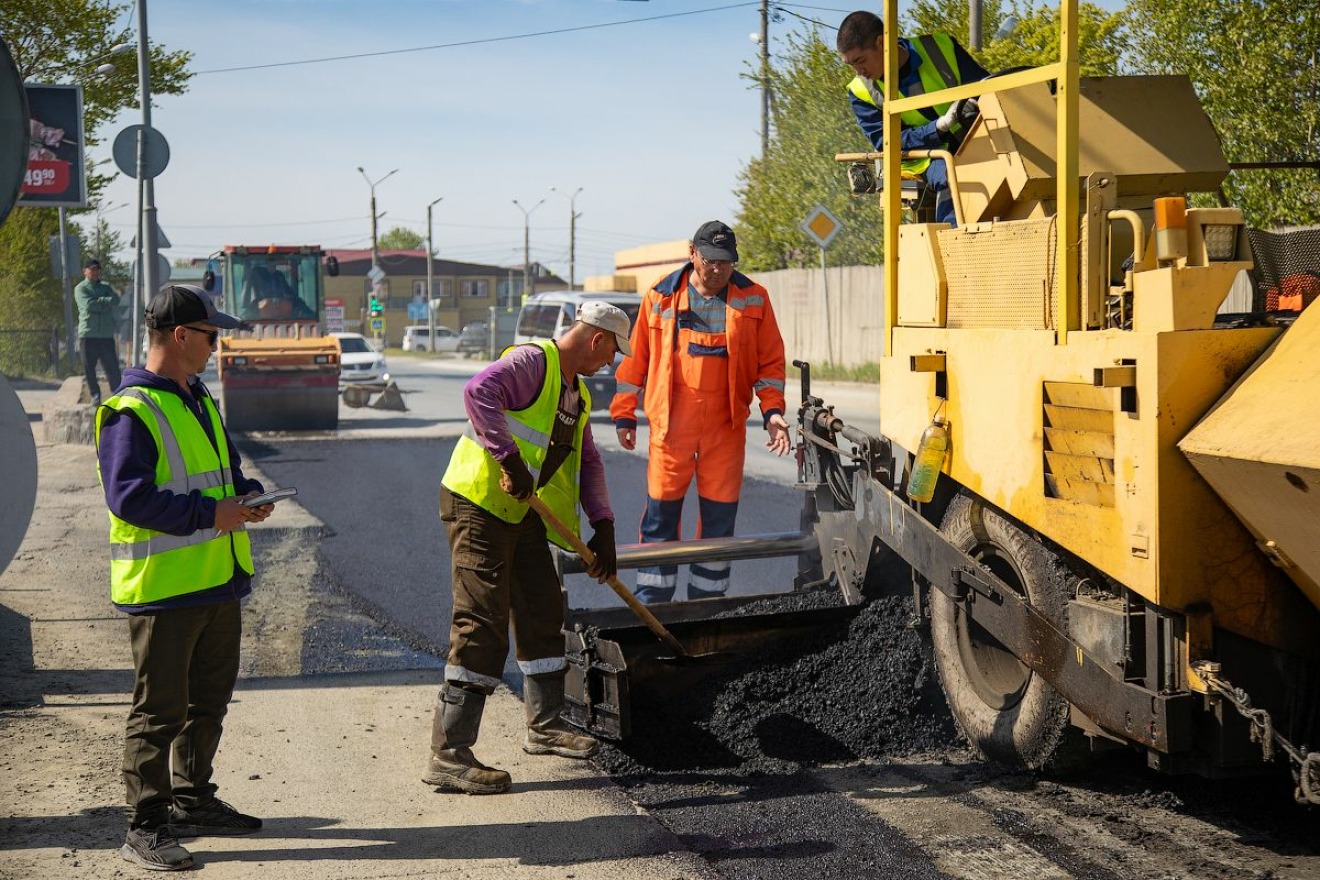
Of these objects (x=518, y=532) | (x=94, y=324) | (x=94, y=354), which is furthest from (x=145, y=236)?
(x=518, y=532)

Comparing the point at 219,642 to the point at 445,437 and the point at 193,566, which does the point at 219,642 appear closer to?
the point at 193,566

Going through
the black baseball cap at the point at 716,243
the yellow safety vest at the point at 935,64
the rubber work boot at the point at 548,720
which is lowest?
the rubber work boot at the point at 548,720

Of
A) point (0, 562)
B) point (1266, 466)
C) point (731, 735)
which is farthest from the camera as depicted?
point (731, 735)

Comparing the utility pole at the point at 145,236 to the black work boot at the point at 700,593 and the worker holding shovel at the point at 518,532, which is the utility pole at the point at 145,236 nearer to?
the black work boot at the point at 700,593

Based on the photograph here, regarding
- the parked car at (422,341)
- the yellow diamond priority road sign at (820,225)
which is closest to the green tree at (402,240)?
the parked car at (422,341)

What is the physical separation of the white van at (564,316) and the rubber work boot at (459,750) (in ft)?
43.8

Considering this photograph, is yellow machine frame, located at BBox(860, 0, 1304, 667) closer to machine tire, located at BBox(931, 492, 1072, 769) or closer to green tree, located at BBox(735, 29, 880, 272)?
machine tire, located at BBox(931, 492, 1072, 769)

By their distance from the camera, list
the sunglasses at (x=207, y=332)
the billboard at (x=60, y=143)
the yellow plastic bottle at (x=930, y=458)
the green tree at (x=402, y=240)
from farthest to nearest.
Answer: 1. the green tree at (x=402, y=240)
2. the billboard at (x=60, y=143)
3. the yellow plastic bottle at (x=930, y=458)
4. the sunglasses at (x=207, y=332)

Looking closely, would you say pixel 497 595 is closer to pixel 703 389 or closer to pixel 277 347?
pixel 703 389

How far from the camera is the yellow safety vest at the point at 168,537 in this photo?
405 centimetres

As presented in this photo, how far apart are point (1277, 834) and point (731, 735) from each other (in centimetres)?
173

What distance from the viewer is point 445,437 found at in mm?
16938

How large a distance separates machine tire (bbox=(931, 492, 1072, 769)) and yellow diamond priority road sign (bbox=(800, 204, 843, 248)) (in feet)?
57.6

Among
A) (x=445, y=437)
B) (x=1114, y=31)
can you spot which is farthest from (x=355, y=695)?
(x=1114, y=31)
